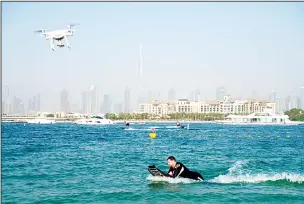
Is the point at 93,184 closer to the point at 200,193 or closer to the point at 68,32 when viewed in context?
the point at 200,193

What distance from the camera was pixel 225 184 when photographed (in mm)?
17219

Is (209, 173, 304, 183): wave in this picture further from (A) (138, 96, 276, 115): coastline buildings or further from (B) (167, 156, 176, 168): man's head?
(A) (138, 96, 276, 115): coastline buildings

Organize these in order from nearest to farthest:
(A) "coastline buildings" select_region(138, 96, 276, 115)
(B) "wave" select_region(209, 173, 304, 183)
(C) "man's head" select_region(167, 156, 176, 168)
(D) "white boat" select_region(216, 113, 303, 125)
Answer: (C) "man's head" select_region(167, 156, 176, 168) < (B) "wave" select_region(209, 173, 304, 183) < (D) "white boat" select_region(216, 113, 303, 125) < (A) "coastline buildings" select_region(138, 96, 276, 115)

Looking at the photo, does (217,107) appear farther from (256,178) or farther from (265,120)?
(256,178)

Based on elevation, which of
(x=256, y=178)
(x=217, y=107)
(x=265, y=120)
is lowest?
(x=256, y=178)

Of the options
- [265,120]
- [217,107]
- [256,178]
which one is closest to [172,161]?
[256,178]

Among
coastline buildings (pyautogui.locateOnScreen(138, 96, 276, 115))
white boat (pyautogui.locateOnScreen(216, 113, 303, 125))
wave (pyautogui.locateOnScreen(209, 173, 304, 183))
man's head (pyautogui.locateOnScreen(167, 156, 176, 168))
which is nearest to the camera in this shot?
man's head (pyautogui.locateOnScreen(167, 156, 176, 168))

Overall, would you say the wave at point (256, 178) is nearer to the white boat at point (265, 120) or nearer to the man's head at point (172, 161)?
A: the man's head at point (172, 161)

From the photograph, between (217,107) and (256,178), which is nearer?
(256,178)

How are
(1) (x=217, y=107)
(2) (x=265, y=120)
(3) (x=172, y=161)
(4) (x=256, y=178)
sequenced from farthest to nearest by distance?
(1) (x=217, y=107) < (2) (x=265, y=120) < (4) (x=256, y=178) < (3) (x=172, y=161)

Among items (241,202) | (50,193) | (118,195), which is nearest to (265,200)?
(241,202)

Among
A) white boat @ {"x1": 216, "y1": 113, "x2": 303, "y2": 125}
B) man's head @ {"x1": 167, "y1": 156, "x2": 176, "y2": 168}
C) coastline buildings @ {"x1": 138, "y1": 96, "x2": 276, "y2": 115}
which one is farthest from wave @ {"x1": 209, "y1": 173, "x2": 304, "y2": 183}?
coastline buildings @ {"x1": 138, "y1": 96, "x2": 276, "y2": 115}

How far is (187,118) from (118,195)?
518 feet

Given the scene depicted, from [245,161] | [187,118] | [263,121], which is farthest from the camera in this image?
[187,118]
